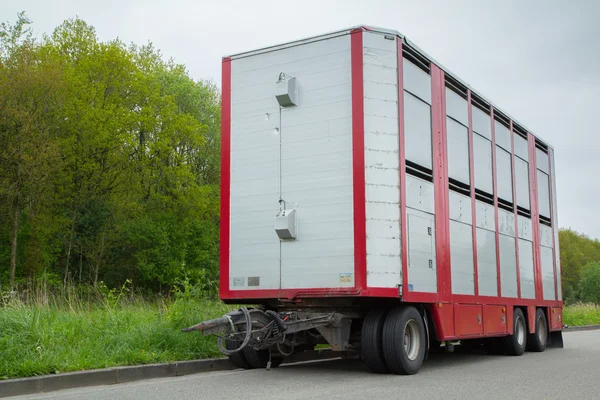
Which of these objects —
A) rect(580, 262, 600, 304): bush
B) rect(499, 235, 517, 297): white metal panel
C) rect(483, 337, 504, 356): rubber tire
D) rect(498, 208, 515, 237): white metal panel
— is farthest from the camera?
rect(580, 262, 600, 304): bush

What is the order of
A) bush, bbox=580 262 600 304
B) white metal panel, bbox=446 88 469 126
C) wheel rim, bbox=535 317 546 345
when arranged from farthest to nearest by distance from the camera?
1. bush, bbox=580 262 600 304
2. wheel rim, bbox=535 317 546 345
3. white metal panel, bbox=446 88 469 126

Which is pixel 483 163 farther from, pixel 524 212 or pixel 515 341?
pixel 515 341

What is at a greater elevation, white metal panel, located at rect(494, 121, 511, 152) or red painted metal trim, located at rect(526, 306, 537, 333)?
white metal panel, located at rect(494, 121, 511, 152)

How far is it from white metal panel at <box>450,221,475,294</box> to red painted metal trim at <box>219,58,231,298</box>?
3.54 metres

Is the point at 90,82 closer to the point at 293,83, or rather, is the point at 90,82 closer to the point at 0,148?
the point at 0,148

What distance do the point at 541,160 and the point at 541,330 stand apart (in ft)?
13.1

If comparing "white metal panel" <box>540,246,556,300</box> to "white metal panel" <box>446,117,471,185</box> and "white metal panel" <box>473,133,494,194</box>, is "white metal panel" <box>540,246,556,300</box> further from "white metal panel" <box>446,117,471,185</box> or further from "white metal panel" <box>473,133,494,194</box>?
"white metal panel" <box>446,117,471,185</box>

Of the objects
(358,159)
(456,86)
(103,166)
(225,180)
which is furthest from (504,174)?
(103,166)

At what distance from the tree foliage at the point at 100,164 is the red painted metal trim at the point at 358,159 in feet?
66.6

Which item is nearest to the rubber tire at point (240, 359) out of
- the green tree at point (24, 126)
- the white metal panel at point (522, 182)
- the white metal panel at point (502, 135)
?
the white metal panel at point (502, 135)

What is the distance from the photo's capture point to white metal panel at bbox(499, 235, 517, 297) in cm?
1290

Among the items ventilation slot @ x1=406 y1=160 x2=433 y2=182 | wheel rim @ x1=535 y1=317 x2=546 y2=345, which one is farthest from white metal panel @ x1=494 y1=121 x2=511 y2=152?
wheel rim @ x1=535 y1=317 x2=546 y2=345

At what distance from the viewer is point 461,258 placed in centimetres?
1112

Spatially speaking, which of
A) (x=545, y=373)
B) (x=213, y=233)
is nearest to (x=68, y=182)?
(x=213, y=233)
